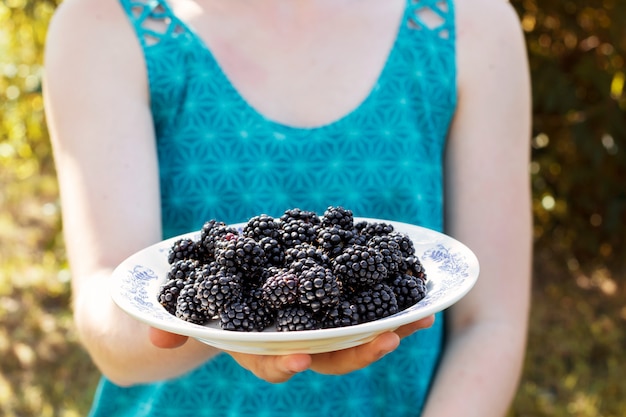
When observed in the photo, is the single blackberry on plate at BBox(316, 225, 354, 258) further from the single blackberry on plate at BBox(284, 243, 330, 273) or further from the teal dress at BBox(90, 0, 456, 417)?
the teal dress at BBox(90, 0, 456, 417)

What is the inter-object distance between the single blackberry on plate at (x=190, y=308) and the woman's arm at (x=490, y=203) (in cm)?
56

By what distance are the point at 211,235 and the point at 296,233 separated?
0.12 m

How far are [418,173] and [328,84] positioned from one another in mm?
233

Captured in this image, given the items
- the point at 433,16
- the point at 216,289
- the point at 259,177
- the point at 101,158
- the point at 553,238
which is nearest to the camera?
the point at 216,289

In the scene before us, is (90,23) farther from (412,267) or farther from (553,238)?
(553,238)

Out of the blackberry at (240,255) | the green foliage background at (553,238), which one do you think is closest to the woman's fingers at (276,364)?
the blackberry at (240,255)

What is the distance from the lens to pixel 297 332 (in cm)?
82

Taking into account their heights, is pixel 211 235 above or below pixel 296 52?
below

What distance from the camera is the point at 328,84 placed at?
4.65ft

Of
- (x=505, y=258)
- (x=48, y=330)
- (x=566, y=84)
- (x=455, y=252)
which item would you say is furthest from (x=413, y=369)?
(x=48, y=330)

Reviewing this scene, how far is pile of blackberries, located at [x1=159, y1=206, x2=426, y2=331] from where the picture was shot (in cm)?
92

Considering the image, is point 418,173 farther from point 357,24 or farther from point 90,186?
point 90,186

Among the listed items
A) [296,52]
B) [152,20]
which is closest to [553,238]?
[296,52]

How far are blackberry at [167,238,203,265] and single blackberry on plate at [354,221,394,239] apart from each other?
221mm
